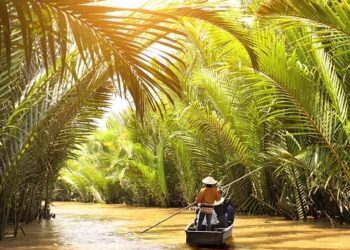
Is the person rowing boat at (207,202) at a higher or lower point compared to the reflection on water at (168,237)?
higher

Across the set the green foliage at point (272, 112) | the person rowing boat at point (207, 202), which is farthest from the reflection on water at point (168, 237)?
the green foliage at point (272, 112)

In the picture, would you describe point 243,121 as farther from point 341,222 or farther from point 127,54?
point 127,54

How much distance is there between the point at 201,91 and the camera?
16.4 meters

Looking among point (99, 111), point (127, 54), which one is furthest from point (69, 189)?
point (127, 54)

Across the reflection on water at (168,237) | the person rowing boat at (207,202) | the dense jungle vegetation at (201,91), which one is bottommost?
the reflection on water at (168,237)

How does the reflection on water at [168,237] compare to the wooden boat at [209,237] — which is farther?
the reflection on water at [168,237]

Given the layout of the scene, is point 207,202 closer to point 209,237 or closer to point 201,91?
point 209,237

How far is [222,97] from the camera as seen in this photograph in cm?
1371

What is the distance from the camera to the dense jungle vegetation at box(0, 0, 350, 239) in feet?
9.47

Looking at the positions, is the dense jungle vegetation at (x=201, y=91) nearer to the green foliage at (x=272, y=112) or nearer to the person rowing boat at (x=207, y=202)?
the green foliage at (x=272, y=112)

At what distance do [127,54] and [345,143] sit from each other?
7.74 meters

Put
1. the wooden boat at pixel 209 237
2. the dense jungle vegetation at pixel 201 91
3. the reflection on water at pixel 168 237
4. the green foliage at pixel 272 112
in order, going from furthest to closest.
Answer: the reflection on water at pixel 168 237, the wooden boat at pixel 209 237, the green foliage at pixel 272 112, the dense jungle vegetation at pixel 201 91

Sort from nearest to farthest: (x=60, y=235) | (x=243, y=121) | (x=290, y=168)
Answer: (x=60, y=235), (x=290, y=168), (x=243, y=121)

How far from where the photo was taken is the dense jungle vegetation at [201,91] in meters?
2.89
